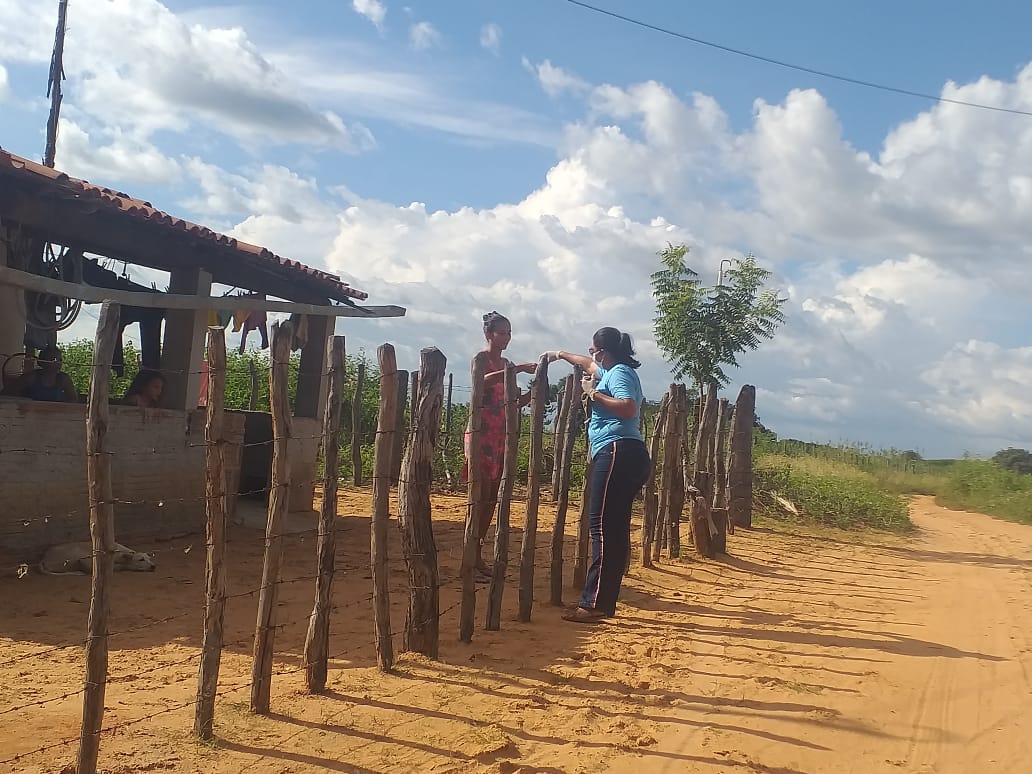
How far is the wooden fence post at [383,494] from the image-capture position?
424cm

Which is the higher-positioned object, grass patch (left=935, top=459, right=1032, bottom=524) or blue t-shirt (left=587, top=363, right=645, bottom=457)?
blue t-shirt (left=587, top=363, right=645, bottom=457)

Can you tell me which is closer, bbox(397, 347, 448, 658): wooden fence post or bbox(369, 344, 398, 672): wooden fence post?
bbox(369, 344, 398, 672): wooden fence post

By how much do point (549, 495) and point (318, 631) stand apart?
9.44 m

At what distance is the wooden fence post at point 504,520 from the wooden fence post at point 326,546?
1.40m

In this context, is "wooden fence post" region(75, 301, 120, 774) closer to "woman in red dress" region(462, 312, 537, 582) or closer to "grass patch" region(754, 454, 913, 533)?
"woman in red dress" region(462, 312, 537, 582)

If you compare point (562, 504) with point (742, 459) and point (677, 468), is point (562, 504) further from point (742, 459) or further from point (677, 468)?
point (742, 459)

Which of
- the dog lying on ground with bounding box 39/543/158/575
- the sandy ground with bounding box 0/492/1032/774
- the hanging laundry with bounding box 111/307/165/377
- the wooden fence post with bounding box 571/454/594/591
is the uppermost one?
the hanging laundry with bounding box 111/307/165/377

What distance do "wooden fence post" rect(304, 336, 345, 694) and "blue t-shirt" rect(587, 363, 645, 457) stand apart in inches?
78.4

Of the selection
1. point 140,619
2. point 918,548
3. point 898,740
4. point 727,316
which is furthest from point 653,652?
point 727,316

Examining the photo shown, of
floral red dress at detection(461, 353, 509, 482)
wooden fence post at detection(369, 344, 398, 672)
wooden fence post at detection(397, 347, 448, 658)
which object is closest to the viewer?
wooden fence post at detection(369, 344, 398, 672)

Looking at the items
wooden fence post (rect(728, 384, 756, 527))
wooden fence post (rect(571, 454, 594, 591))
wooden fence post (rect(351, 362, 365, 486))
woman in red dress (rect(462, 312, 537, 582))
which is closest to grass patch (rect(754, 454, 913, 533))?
wooden fence post (rect(728, 384, 756, 527))

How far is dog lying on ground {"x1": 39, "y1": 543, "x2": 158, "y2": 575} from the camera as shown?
6.14m

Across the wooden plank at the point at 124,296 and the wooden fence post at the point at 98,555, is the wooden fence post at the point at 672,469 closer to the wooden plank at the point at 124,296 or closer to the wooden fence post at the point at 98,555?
the wooden plank at the point at 124,296

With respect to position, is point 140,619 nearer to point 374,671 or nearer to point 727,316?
point 374,671
